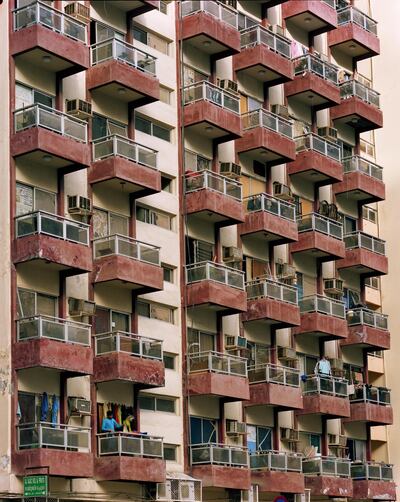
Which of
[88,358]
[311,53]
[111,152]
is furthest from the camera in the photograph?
[311,53]

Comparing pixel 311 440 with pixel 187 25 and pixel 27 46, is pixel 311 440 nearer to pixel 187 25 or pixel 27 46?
pixel 187 25

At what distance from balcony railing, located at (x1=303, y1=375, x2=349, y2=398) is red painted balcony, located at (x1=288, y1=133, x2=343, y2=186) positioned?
26.7 ft

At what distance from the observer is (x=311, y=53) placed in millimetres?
62969

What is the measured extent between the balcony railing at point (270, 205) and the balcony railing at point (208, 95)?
327 cm

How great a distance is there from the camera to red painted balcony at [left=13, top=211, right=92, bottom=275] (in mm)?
45656

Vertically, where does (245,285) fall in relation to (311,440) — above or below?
above

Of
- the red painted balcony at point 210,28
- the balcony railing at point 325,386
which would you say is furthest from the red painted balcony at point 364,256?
the red painted balcony at point 210,28

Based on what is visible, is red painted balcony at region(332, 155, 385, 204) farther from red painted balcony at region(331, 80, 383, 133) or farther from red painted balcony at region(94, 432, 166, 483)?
red painted balcony at region(94, 432, 166, 483)

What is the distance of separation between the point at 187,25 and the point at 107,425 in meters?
15.9

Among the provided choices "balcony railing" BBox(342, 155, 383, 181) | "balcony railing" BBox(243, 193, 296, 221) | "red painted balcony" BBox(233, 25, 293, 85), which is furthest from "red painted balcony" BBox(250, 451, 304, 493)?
"red painted balcony" BBox(233, 25, 293, 85)

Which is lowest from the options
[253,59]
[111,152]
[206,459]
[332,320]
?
[206,459]

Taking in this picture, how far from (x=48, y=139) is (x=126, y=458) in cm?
1009

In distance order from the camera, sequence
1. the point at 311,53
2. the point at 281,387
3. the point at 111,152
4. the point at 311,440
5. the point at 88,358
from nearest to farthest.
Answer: the point at 88,358, the point at 111,152, the point at 281,387, the point at 311,440, the point at 311,53

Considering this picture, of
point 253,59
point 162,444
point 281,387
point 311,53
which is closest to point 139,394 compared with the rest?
point 162,444
